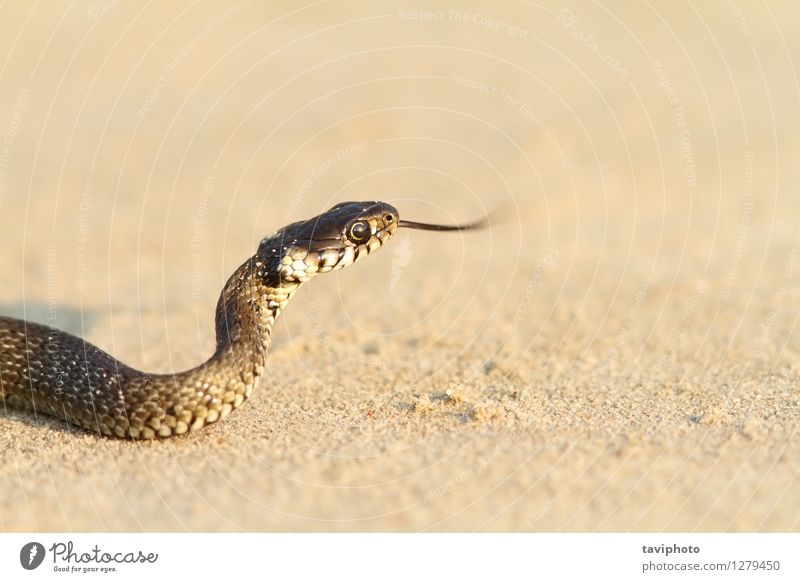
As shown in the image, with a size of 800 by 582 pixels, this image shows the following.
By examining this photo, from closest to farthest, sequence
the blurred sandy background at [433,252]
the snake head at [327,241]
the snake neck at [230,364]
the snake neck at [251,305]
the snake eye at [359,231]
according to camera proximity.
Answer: the blurred sandy background at [433,252] < the snake neck at [230,364] < the snake neck at [251,305] < the snake head at [327,241] < the snake eye at [359,231]

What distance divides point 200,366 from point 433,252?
735 cm

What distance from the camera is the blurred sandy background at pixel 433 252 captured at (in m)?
7.08

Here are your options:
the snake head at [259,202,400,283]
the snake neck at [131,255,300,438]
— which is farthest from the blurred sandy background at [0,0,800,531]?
the snake head at [259,202,400,283]

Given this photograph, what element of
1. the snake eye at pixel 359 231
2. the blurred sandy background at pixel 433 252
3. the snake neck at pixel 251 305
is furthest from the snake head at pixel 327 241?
A: the blurred sandy background at pixel 433 252

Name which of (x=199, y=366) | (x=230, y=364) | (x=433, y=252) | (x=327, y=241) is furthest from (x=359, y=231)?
(x=433, y=252)

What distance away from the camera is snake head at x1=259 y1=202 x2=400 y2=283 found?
861 centimetres

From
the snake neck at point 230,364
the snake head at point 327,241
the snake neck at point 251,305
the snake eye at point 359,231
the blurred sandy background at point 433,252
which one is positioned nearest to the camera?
the blurred sandy background at point 433,252

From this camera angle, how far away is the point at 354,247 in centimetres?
880

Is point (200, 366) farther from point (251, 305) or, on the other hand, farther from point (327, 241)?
point (327, 241)

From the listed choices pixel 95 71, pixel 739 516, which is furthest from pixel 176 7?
pixel 739 516

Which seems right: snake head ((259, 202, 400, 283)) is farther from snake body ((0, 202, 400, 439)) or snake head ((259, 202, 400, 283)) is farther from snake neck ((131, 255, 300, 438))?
snake neck ((131, 255, 300, 438))

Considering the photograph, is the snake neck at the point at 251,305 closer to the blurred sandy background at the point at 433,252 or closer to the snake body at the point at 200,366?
the snake body at the point at 200,366

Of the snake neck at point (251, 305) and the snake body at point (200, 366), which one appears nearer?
the snake body at point (200, 366)
